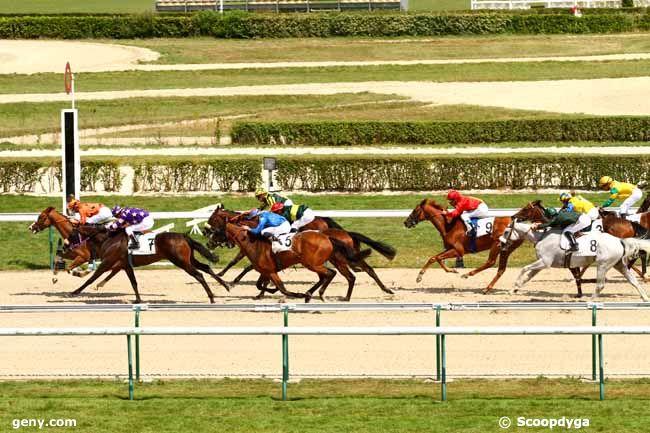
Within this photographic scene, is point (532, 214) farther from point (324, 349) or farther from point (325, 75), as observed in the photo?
point (325, 75)

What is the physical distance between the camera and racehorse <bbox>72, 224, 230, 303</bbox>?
16.8 m

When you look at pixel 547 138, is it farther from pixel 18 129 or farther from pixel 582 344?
pixel 582 344

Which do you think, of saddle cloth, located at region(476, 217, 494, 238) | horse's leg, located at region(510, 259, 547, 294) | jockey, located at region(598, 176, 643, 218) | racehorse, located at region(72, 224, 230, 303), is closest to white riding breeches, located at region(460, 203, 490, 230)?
saddle cloth, located at region(476, 217, 494, 238)

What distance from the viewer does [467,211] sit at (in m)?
18.3

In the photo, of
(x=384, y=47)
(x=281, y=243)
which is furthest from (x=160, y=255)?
(x=384, y=47)

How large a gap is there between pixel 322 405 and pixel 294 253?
210 inches

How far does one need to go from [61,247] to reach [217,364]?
19.8 feet

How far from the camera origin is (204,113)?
3838cm

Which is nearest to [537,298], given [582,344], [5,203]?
[582,344]

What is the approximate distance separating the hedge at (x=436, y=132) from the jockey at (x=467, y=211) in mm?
14406

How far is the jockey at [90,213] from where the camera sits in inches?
704

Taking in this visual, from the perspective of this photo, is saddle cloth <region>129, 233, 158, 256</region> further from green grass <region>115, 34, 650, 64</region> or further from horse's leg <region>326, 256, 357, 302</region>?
green grass <region>115, 34, 650, 64</region>

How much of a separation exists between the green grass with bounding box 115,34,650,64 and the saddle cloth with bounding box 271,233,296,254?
3263 cm

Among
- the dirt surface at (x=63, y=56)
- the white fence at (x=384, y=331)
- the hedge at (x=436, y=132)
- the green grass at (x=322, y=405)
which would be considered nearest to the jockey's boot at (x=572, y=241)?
the green grass at (x=322, y=405)
